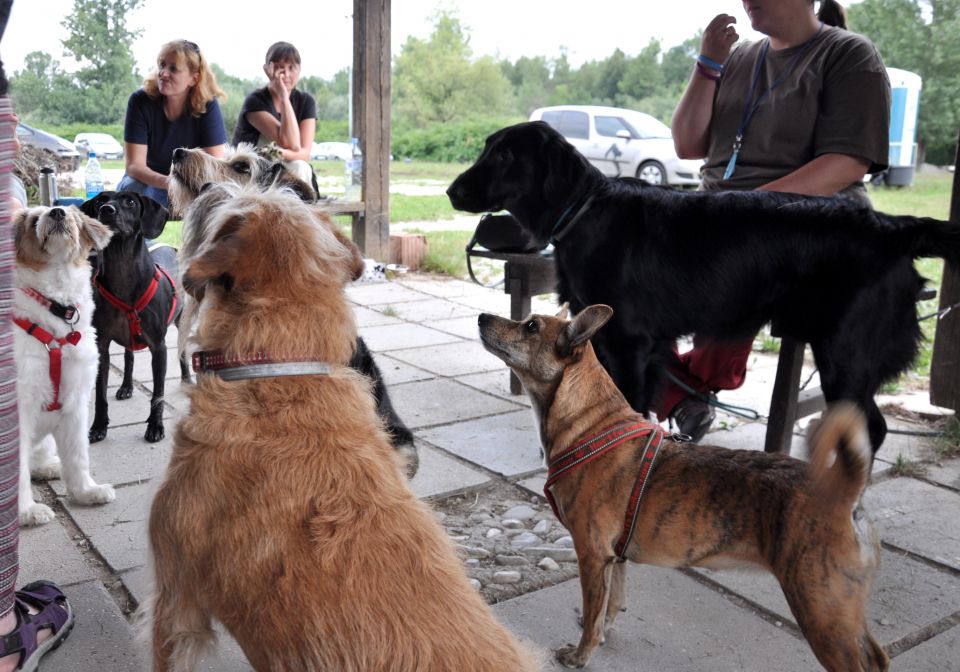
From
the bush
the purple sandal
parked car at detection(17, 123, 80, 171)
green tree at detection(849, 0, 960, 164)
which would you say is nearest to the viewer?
the purple sandal

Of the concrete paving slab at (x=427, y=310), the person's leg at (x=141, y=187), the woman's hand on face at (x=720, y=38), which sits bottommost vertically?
the concrete paving slab at (x=427, y=310)

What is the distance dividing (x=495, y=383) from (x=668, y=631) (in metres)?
3.07

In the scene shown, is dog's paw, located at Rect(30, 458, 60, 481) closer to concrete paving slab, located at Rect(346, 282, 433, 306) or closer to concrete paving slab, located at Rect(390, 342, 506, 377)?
concrete paving slab, located at Rect(390, 342, 506, 377)

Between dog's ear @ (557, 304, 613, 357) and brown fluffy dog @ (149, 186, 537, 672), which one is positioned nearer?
brown fluffy dog @ (149, 186, 537, 672)

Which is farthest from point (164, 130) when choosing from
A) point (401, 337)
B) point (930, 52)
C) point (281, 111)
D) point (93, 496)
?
point (930, 52)

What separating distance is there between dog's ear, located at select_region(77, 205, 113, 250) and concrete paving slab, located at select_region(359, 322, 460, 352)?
9.14ft

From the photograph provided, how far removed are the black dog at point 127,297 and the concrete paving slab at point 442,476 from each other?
1.56 m

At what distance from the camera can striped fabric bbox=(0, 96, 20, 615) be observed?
191 cm

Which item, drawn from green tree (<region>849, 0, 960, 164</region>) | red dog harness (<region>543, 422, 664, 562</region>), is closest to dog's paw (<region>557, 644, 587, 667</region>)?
red dog harness (<region>543, 422, 664, 562</region>)

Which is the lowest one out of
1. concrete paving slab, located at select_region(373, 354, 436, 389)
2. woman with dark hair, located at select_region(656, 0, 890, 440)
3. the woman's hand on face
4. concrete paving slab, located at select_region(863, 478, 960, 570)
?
concrete paving slab, located at select_region(863, 478, 960, 570)

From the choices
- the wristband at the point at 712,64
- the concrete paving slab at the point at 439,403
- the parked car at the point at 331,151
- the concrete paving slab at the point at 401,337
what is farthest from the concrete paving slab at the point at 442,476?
the parked car at the point at 331,151

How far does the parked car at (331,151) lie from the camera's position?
9539 millimetres

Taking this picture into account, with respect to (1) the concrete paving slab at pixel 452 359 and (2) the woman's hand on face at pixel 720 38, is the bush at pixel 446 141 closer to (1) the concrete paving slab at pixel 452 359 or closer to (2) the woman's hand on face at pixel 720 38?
(1) the concrete paving slab at pixel 452 359

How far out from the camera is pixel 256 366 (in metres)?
1.78
